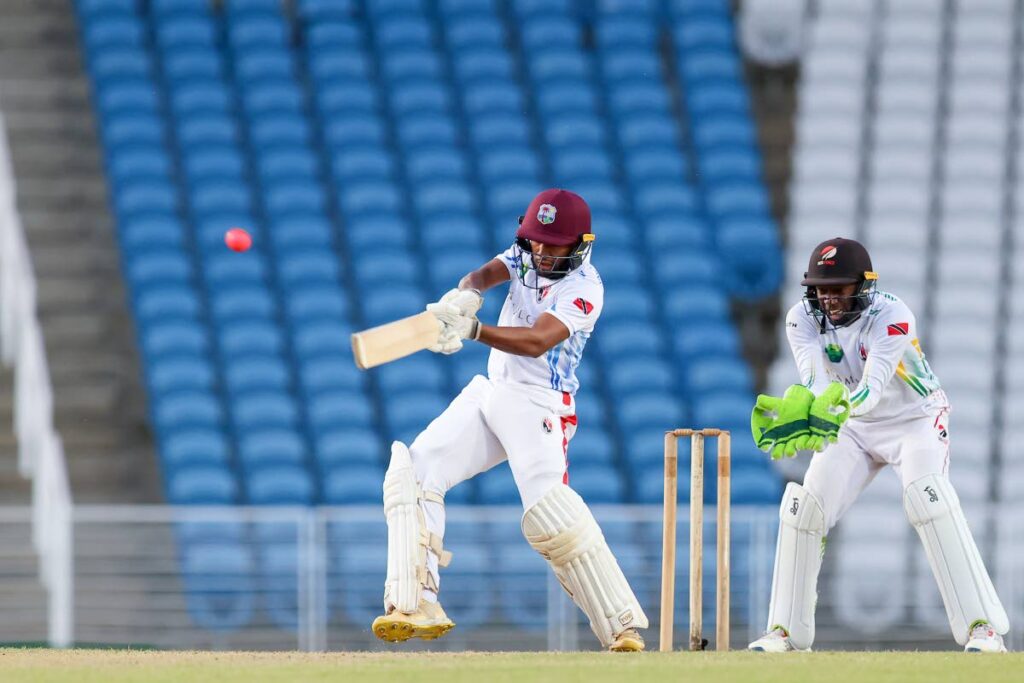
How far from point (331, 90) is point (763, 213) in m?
3.15

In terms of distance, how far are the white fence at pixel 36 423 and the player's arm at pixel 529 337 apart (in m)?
4.22

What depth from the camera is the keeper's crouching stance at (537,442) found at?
227 inches

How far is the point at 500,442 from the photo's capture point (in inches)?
235

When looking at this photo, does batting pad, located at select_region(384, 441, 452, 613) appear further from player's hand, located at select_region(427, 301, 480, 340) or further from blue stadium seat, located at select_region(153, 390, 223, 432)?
blue stadium seat, located at select_region(153, 390, 223, 432)

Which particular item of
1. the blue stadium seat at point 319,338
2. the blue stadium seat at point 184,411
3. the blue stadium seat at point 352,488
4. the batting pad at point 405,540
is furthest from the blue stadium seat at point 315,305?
the batting pad at point 405,540

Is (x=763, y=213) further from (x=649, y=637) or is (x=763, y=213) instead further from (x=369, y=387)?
(x=649, y=637)

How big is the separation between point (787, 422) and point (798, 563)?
669 millimetres

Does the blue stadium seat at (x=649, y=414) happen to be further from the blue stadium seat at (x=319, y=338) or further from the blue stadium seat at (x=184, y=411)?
the blue stadium seat at (x=184, y=411)

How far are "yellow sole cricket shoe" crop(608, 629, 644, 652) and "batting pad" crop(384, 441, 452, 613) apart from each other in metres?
0.62

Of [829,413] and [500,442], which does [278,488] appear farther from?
[829,413]

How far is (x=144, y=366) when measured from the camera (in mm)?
11117

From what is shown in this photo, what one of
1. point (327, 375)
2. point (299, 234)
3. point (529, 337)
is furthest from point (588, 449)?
point (529, 337)

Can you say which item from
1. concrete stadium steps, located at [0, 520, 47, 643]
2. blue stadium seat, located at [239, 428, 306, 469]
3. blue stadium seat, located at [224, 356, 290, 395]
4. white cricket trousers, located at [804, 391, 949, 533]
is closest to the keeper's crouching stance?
white cricket trousers, located at [804, 391, 949, 533]

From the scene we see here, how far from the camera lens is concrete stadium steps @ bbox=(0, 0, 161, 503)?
10805 millimetres
